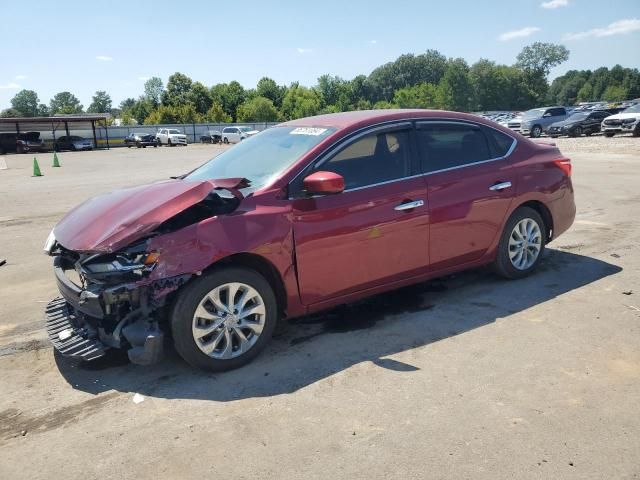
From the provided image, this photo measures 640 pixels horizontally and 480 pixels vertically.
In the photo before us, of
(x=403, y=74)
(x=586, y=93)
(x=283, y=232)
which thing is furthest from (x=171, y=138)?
(x=586, y=93)

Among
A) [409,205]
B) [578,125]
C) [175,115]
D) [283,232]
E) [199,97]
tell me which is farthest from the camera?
[199,97]

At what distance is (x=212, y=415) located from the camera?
314cm

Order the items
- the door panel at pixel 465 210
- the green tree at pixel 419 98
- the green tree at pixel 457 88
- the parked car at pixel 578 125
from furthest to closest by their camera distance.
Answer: the green tree at pixel 457 88, the green tree at pixel 419 98, the parked car at pixel 578 125, the door panel at pixel 465 210

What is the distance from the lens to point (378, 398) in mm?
3248

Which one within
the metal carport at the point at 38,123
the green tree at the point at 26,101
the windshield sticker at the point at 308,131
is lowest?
the windshield sticker at the point at 308,131

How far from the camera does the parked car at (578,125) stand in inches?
1164

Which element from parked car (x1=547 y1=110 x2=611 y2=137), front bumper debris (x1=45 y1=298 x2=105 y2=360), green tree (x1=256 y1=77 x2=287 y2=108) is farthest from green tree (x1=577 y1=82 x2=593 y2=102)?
front bumper debris (x1=45 y1=298 x2=105 y2=360)

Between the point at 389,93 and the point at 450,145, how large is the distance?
507 ft

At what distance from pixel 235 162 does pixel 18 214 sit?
8090 mm

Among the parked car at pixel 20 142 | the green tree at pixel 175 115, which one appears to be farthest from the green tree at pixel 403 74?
the parked car at pixel 20 142

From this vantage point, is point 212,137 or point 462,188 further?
point 212,137

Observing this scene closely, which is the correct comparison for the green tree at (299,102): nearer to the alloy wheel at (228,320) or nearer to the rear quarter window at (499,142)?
the rear quarter window at (499,142)

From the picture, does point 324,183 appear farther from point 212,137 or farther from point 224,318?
point 212,137

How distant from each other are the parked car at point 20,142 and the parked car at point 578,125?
40.0 metres
